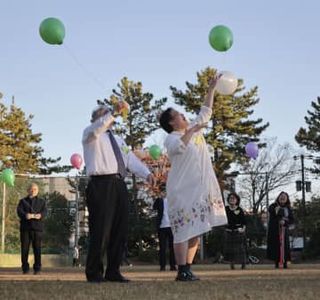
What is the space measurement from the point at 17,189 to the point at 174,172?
23.9 m

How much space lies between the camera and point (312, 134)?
145 ft

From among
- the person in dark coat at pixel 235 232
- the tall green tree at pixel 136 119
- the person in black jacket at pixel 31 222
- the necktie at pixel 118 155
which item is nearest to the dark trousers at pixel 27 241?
the person in black jacket at pixel 31 222

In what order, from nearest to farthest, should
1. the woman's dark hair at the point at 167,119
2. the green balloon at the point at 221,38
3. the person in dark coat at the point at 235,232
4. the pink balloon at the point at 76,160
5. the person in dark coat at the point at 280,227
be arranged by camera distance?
the woman's dark hair at the point at 167,119
the green balloon at the point at 221,38
the person in dark coat at the point at 235,232
the person in dark coat at the point at 280,227
the pink balloon at the point at 76,160

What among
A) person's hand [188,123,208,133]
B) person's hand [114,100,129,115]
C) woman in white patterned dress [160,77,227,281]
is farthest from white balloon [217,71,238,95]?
person's hand [114,100,129,115]

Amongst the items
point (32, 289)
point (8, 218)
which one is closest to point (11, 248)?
point (8, 218)

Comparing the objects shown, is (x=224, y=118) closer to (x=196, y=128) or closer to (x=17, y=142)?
(x=17, y=142)

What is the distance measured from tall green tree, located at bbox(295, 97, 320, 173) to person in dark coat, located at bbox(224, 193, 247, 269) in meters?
30.3

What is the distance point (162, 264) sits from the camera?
45.9 ft

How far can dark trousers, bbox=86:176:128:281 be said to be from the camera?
650cm

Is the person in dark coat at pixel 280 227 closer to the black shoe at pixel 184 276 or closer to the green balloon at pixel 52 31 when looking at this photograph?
the green balloon at pixel 52 31

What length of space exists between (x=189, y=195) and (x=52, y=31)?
416cm

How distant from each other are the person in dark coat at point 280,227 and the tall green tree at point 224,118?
2581cm

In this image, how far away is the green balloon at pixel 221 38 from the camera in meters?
9.41

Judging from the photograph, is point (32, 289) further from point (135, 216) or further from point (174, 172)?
point (135, 216)
